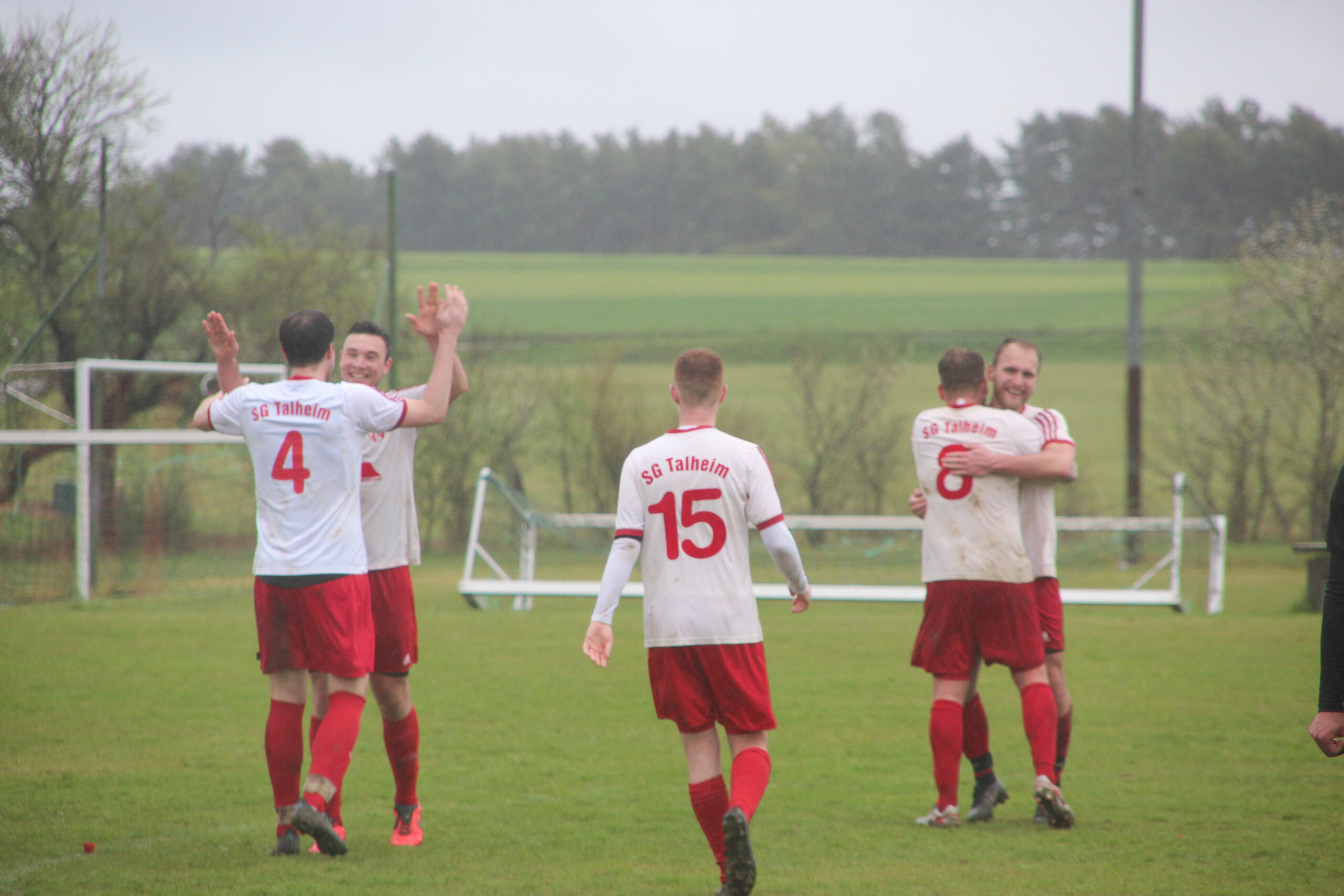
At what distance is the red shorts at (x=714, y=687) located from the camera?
369cm

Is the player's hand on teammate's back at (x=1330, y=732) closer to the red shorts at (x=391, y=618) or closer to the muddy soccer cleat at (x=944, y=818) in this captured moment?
the muddy soccer cleat at (x=944, y=818)

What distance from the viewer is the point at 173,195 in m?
21.2

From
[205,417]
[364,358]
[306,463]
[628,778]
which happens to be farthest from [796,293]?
[306,463]

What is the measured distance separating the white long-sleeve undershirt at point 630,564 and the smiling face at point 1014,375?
70.4 inches

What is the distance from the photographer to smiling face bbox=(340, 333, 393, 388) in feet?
15.0

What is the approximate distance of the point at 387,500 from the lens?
4473 millimetres

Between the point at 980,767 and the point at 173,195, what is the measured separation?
20.3 m

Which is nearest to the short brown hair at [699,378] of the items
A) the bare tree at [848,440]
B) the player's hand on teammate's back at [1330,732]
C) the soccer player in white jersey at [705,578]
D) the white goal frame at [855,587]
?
the soccer player in white jersey at [705,578]

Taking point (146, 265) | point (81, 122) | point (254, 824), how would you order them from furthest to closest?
1. point (146, 265)
2. point (81, 122)
3. point (254, 824)

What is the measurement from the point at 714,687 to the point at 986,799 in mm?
1842

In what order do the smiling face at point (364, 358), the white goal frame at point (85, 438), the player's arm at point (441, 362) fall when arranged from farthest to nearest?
the white goal frame at point (85, 438), the smiling face at point (364, 358), the player's arm at point (441, 362)

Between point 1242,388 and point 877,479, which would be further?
point 877,479

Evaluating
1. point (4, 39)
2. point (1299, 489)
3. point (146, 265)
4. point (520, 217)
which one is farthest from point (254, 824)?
point (520, 217)

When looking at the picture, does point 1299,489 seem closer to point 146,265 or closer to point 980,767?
point 980,767
